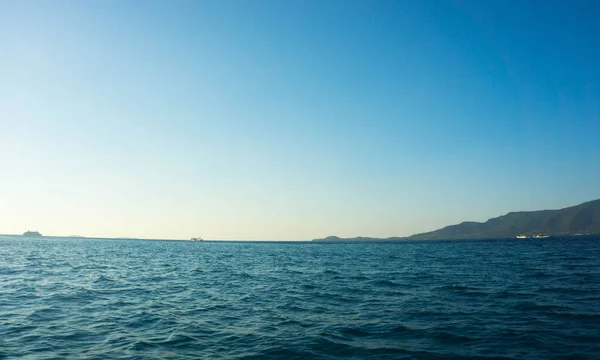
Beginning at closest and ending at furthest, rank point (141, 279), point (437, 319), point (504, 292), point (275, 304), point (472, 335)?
1. point (472, 335)
2. point (437, 319)
3. point (275, 304)
4. point (504, 292)
5. point (141, 279)

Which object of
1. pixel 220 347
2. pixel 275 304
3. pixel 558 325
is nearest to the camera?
pixel 220 347

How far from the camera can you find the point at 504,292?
88.3 feet

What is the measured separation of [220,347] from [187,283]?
21708 millimetres

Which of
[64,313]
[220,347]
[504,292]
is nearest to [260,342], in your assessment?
[220,347]

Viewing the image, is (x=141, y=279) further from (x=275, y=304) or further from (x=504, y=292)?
(x=504, y=292)

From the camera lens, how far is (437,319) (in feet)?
63.7

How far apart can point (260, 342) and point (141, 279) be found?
2689cm

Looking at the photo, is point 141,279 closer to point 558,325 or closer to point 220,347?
point 220,347

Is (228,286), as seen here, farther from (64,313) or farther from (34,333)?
(34,333)

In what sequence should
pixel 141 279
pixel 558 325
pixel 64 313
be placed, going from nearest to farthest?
pixel 558 325 < pixel 64 313 < pixel 141 279

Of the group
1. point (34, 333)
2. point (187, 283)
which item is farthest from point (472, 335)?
point (187, 283)

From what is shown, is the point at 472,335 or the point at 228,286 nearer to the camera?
the point at 472,335

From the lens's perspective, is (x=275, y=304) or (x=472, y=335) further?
(x=275, y=304)

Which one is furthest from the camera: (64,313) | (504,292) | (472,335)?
(504,292)
